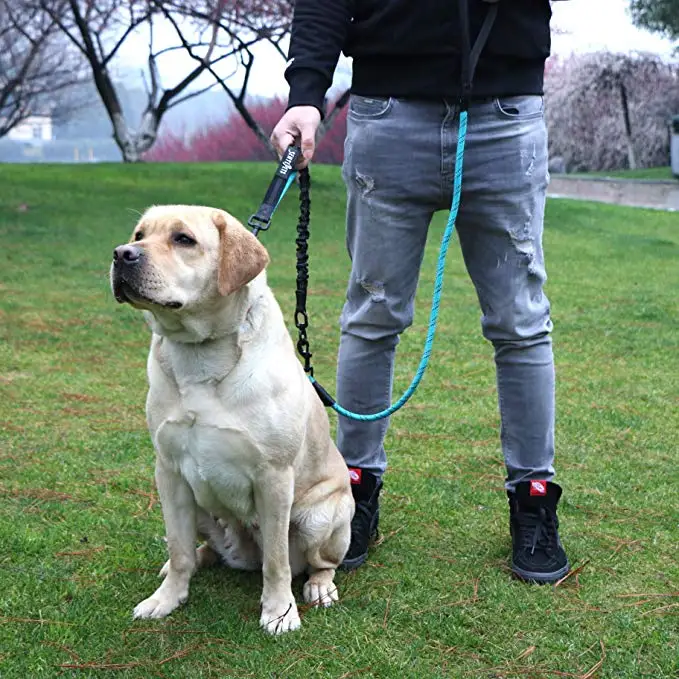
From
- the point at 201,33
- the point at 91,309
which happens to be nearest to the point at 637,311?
the point at 91,309

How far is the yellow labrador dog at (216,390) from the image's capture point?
2.45m

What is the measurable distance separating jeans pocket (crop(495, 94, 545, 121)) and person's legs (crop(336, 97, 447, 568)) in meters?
0.16

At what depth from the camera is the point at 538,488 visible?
119 inches

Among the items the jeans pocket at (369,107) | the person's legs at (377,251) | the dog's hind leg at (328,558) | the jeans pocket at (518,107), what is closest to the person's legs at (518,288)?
the jeans pocket at (518,107)

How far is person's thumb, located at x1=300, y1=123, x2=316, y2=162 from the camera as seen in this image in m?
2.68

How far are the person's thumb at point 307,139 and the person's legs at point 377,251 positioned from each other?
0.61 feet

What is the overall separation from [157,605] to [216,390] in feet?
2.17

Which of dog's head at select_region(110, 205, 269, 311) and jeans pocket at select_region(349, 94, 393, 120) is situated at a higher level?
jeans pocket at select_region(349, 94, 393, 120)

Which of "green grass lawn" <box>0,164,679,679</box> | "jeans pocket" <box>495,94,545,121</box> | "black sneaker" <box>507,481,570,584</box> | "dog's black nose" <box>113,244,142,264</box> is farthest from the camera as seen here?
"black sneaker" <box>507,481,570,584</box>

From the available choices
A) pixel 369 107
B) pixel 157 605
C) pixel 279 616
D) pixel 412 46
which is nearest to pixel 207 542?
pixel 157 605

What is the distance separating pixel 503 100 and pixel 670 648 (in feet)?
5.14

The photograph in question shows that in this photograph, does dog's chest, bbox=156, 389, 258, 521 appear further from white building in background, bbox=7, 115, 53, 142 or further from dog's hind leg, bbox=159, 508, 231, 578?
white building in background, bbox=7, 115, 53, 142

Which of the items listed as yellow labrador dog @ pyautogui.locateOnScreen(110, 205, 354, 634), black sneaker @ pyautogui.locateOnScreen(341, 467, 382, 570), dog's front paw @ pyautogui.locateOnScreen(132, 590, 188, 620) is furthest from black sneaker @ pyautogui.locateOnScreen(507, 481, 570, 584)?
dog's front paw @ pyautogui.locateOnScreen(132, 590, 188, 620)

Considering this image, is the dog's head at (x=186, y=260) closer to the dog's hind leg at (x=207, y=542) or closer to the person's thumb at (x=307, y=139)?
the person's thumb at (x=307, y=139)
